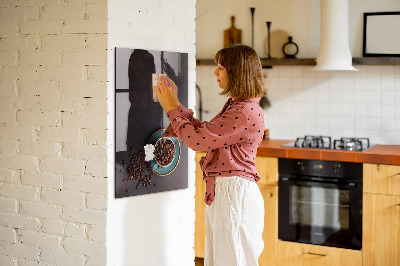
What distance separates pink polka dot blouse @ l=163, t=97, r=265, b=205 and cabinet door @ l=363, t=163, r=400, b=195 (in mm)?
1358

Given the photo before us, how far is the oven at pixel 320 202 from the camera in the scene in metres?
3.91

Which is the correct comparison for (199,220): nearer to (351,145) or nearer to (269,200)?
(269,200)

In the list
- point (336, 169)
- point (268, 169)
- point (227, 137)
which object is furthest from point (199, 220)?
point (227, 137)

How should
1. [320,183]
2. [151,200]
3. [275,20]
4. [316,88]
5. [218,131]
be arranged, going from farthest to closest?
[275,20] → [316,88] → [320,183] → [151,200] → [218,131]

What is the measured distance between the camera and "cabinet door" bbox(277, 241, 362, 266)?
13.0 ft

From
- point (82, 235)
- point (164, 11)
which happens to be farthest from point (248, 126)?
point (82, 235)

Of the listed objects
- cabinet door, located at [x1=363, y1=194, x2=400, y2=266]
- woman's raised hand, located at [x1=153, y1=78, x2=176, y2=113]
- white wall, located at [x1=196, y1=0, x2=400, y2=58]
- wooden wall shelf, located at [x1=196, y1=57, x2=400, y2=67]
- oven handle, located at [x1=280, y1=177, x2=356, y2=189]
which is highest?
white wall, located at [x1=196, y1=0, x2=400, y2=58]

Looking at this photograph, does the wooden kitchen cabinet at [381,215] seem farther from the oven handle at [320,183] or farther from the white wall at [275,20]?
the white wall at [275,20]

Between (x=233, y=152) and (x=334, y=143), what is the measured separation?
1688 mm

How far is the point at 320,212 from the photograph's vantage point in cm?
407

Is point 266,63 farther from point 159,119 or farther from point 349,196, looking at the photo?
point 159,119

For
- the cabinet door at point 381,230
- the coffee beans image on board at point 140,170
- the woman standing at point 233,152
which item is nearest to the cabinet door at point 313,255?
the cabinet door at point 381,230

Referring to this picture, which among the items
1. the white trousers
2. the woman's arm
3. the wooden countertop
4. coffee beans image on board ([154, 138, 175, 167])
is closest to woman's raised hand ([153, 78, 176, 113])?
the woman's arm

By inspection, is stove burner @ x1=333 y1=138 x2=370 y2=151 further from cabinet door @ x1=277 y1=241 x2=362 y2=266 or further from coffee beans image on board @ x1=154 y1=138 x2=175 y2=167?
coffee beans image on board @ x1=154 y1=138 x2=175 y2=167
